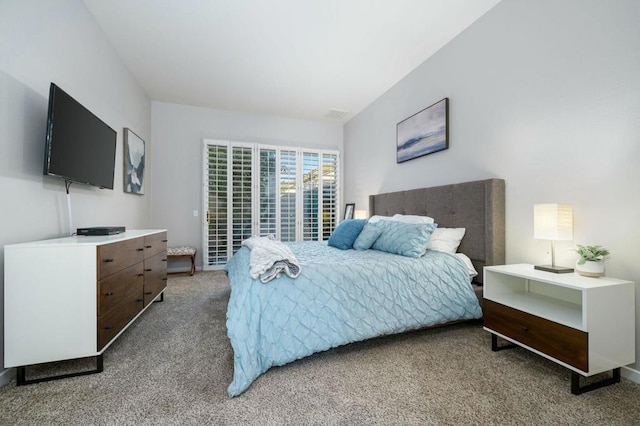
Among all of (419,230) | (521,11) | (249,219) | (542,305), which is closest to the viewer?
(542,305)

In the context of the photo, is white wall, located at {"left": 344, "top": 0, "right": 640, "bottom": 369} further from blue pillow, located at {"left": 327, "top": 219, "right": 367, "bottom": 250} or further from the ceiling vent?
the ceiling vent

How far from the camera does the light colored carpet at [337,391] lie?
127 cm

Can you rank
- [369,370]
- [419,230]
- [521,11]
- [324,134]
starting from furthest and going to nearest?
[324,134] < [419,230] < [521,11] < [369,370]

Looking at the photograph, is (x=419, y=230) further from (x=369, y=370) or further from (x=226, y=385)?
(x=226, y=385)

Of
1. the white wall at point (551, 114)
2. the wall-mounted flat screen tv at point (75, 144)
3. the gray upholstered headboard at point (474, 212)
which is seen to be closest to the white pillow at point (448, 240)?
the gray upholstered headboard at point (474, 212)

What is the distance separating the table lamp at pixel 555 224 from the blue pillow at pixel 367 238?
1299 millimetres

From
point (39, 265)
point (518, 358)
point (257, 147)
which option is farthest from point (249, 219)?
point (518, 358)

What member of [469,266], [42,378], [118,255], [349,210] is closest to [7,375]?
[42,378]

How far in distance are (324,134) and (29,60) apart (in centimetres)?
410

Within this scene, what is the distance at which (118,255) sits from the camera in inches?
73.4

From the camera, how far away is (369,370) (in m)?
1.66

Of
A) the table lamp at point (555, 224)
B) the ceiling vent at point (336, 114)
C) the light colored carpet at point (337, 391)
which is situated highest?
the ceiling vent at point (336, 114)

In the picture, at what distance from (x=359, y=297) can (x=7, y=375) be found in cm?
207

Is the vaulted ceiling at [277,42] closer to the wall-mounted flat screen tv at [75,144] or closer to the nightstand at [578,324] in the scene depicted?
the wall-mounted flat screen tv at [75,144]
